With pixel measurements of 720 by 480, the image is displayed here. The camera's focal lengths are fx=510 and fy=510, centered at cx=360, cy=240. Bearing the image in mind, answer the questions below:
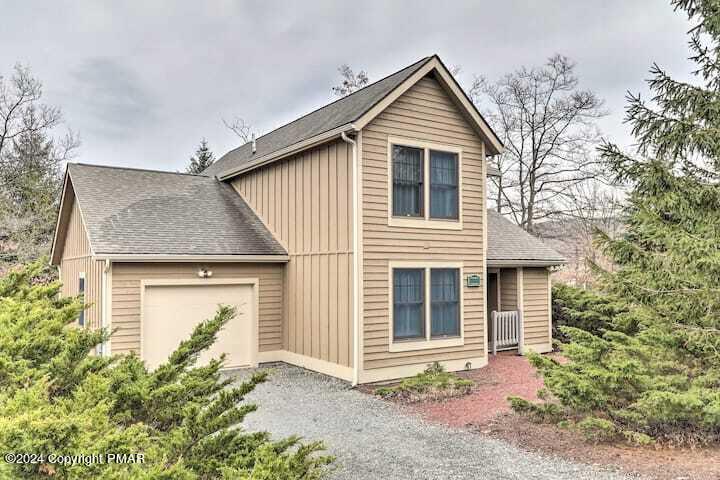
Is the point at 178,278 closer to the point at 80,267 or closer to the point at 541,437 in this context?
the point at 80,267

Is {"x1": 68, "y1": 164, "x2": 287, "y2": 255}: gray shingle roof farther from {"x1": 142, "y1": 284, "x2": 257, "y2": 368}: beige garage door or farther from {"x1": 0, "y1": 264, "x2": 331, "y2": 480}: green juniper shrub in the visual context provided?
{"x1": 0, "y1": 264, "x2": 331, "y2": 480}: green juniper shrub

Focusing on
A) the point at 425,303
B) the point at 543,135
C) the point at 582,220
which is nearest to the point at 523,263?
the point at 425,303

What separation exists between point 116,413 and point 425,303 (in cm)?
755

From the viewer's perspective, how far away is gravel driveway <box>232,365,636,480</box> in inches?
210

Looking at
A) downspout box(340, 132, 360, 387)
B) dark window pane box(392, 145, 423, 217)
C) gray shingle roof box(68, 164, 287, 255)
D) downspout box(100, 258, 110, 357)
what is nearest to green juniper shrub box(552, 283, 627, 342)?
dark window pane box(392, 145, 423, 217)

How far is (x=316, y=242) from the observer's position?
1075 cm

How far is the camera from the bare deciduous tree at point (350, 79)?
84.7 ft

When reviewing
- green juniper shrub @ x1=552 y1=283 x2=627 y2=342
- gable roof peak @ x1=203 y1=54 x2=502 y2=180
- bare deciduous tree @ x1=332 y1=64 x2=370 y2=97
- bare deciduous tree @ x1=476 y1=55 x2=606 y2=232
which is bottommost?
green juniper shrub @ x1=552 y1=283 x2=627 y2=342

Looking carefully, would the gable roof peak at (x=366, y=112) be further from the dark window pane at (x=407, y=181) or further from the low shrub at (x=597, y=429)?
the low shrub at (x=597, y=429)

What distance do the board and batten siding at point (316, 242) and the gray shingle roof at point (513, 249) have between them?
4326 mm

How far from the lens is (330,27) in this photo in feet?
61.8

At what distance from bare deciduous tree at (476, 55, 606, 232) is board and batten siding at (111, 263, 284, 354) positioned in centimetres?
1635

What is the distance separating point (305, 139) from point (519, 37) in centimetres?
1277

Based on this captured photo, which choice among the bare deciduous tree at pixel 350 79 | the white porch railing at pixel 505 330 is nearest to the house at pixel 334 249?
the white porch railing at pixel 505 330
